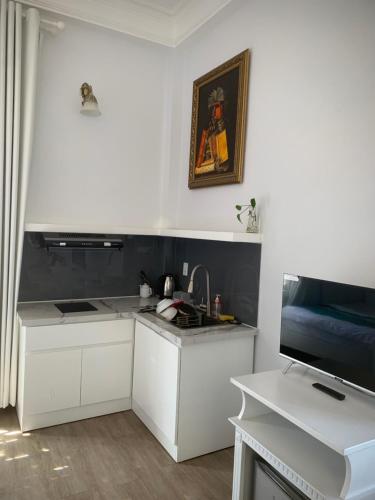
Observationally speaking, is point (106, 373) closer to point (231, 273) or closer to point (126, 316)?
point (126, 316)

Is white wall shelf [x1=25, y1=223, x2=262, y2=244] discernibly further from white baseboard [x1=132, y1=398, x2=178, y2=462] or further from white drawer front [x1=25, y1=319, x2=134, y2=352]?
white baseboard [x1=132, y1=398, x2=178, y2=462]

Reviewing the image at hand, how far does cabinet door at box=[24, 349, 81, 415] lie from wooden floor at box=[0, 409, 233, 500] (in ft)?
0.56

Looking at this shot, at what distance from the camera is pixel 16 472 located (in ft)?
7.00

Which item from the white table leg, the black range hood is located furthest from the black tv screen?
the black range hood

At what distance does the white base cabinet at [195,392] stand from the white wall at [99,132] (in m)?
1.28

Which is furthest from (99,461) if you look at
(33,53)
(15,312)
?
(33,53)

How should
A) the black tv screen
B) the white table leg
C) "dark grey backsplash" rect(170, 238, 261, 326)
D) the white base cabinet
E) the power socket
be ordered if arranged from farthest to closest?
the power socket < "dark grey backsplash" rect(170, 238, 261, 326) < the white base cabinet < the white table leg < the black tv screen

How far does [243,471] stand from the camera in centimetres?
172

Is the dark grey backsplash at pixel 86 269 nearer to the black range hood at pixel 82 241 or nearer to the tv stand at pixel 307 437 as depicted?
the black range hood at pixel 82 241

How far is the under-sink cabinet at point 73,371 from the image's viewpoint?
2549 millimetres

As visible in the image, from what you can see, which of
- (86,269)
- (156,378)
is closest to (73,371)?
(156,378)

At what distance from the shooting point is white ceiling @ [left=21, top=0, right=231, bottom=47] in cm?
276

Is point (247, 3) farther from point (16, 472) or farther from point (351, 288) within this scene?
point (16, 472)

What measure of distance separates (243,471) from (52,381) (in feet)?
4.83
